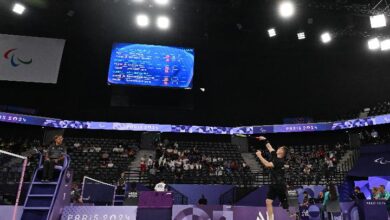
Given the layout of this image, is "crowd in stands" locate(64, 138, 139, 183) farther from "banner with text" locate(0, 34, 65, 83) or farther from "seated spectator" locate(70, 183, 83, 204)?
A: "seated spectator" locate(70, 183, 83, 204)

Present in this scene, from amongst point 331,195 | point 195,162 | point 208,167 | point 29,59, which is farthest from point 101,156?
point 331,195

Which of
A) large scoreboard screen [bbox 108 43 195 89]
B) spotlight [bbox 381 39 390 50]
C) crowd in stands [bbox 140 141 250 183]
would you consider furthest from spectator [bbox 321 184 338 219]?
large scoreboard screen [bbox 108 43 195 89]

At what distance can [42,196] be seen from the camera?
7.59m

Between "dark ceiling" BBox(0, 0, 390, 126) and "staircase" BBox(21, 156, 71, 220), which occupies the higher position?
"dark ceiling" BBox(0, 0, 390, 126)

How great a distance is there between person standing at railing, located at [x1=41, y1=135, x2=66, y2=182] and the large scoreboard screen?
16160 millimetres

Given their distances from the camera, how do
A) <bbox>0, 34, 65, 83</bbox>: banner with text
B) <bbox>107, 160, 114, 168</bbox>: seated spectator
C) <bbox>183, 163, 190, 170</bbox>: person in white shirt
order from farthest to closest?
<bbox>0, 34, 65, 83</bbox>: banner with text, <bbox>107, 160, 114, 168</bbox>: seated spectator, <bbox>183, 163, 190, 170</bbox>: person in white shirt

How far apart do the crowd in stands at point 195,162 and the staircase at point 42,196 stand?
1208cm

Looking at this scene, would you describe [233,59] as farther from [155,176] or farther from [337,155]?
[155,176]

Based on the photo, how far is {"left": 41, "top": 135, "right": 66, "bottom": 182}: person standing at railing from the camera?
25.9 ft

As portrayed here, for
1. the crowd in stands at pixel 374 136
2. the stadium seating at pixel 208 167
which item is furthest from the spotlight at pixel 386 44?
the stadium seating at pixel 208 167

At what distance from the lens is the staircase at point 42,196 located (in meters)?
7.31

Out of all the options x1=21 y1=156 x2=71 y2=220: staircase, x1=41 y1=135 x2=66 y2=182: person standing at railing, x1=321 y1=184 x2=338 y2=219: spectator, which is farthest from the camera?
x1=321 y1=184 x2=338 y2=219: spectator

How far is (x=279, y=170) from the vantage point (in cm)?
786

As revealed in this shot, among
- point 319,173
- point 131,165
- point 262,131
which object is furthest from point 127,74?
point 319,173
